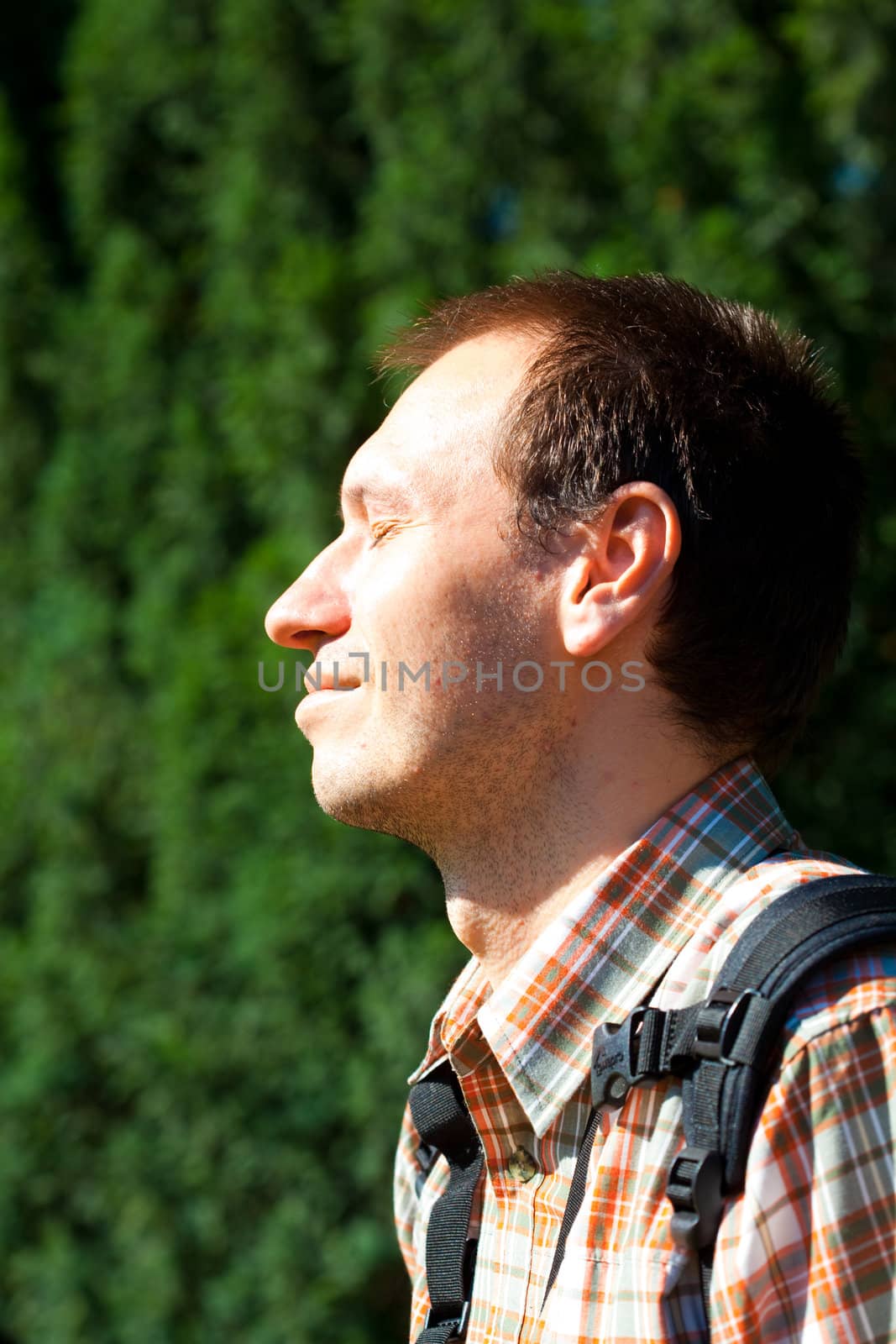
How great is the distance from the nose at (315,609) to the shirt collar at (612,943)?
0.50m

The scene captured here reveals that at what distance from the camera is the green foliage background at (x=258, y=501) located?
9.84 feet

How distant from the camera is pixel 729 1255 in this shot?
3.86 feet

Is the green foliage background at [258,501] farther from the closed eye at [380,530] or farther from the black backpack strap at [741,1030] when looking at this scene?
the black backpack strap at [741,1030]

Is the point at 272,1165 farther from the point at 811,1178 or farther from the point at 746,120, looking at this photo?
the point at 746,120

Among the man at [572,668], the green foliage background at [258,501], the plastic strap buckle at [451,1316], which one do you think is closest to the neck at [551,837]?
the man at [572,668]

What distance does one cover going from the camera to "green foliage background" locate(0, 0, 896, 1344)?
9.84 ft

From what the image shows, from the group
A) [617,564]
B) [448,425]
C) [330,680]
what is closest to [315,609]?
[330,680]

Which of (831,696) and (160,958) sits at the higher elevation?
(831,696)

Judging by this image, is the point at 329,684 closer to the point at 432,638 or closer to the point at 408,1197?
the point at 432,638

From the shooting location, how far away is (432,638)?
1.64 meters

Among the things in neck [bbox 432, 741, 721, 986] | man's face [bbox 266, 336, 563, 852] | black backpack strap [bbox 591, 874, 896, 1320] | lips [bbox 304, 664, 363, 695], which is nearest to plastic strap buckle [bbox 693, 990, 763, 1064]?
black backpack strap [bbox 591, 874, 896, 1320]

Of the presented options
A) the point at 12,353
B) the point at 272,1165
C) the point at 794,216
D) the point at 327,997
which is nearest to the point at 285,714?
the point at 327,997

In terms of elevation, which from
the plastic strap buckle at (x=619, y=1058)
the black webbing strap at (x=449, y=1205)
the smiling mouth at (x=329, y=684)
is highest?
the smiling mouth at (x=329, y=684)

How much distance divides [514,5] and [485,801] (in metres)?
2.39
